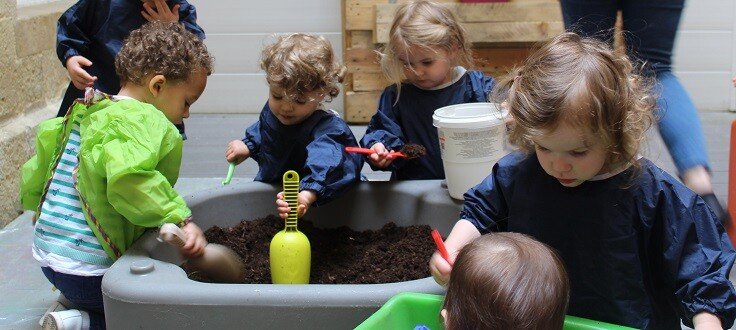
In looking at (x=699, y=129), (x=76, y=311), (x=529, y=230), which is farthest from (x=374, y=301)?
(x=699, y=129)

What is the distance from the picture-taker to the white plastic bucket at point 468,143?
2.06 metres

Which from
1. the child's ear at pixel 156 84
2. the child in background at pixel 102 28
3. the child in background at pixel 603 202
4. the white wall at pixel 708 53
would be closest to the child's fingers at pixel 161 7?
the child in background at pixel 102 28

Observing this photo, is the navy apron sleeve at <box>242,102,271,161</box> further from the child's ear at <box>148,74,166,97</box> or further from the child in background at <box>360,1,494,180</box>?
the child's ear at <box>148,74,166,97</box>

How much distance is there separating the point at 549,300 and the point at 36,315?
1479 mm

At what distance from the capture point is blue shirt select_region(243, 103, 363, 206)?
213cm

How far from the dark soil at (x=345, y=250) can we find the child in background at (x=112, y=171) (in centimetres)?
20

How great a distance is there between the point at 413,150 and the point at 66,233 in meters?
0.86

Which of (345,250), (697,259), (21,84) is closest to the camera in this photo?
(697,259)

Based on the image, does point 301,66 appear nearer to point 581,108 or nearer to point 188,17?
point 188,17

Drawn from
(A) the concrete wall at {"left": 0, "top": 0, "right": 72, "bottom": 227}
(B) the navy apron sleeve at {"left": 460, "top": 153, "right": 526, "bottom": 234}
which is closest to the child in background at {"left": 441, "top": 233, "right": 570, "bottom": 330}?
(B) the navy apron sleeve at {"left": 460, "top": 153, "right": 526, "bottom": 234}

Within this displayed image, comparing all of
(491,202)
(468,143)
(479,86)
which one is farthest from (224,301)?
(479,86)

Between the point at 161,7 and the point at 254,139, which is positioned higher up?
the point at 161,7

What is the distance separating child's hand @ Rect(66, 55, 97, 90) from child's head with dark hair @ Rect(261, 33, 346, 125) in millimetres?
527

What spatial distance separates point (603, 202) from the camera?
59.3 inches
